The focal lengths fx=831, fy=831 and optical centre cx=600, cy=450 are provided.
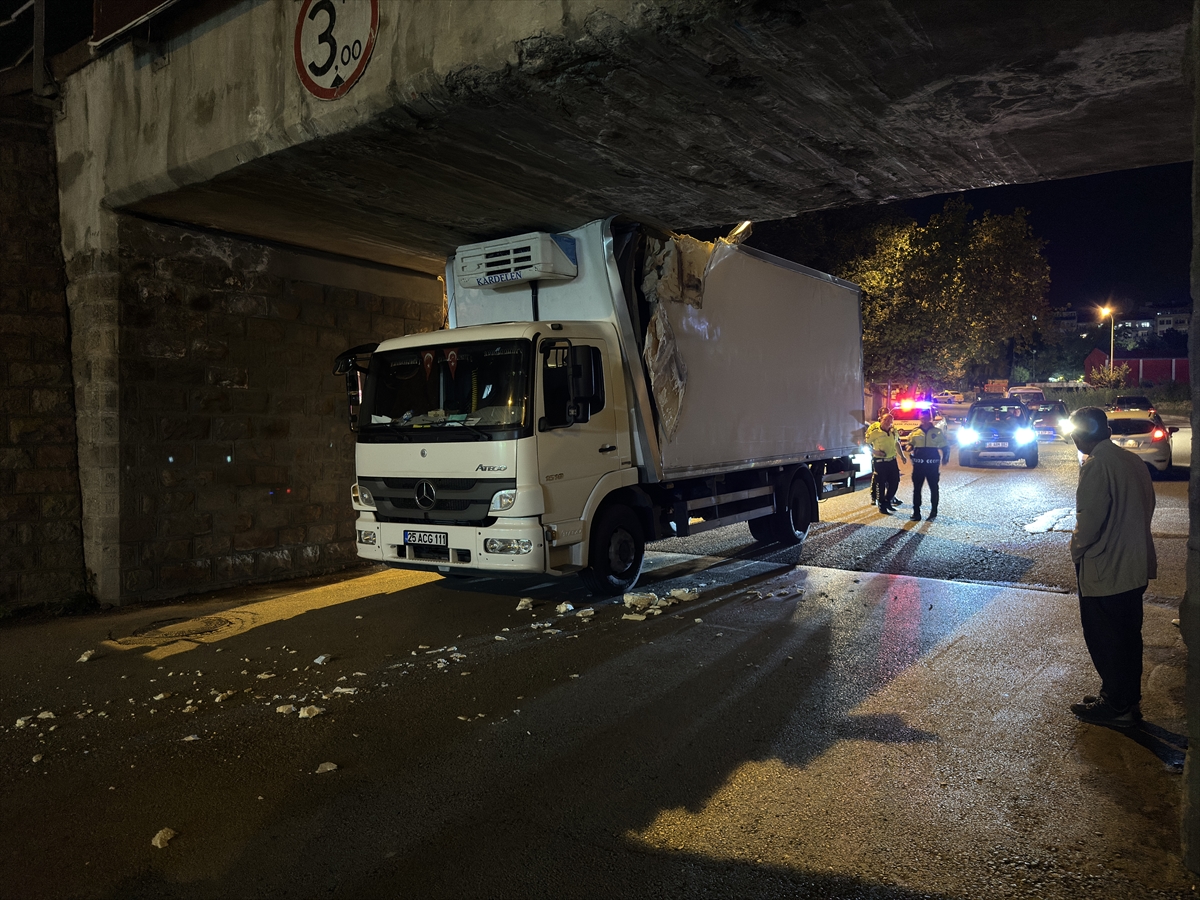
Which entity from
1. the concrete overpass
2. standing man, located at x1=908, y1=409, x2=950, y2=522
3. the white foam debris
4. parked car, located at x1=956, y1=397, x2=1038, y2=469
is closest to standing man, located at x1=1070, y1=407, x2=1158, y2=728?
the concrete overpass

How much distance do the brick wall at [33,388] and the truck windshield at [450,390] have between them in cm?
303

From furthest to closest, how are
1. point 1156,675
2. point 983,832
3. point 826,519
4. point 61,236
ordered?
point 826,519, point 61,236, point 1156,675, point 983,832

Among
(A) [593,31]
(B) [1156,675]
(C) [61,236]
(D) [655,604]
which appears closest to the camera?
(A) [593,31]

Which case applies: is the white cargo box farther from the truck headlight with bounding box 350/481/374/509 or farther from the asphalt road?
the asphalt road

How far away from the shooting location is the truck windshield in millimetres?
7020

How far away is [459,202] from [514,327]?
1421 millimetres

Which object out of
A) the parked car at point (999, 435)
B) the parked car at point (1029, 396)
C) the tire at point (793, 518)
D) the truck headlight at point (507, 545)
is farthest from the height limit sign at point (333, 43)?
the parked car at point (1029, 396)

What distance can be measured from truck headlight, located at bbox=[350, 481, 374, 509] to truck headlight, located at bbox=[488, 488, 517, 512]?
1.46 m

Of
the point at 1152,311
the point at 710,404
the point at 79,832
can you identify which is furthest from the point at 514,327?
the point at 1152,311

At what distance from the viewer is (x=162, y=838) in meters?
3.50

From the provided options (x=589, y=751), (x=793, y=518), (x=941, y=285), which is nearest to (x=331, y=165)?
(x=589, y=751)

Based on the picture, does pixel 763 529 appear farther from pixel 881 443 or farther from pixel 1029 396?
pixel 1029 396

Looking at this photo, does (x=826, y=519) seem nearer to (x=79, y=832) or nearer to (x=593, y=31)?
(x=593, y=31)

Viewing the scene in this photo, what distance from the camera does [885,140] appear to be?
633 cm
